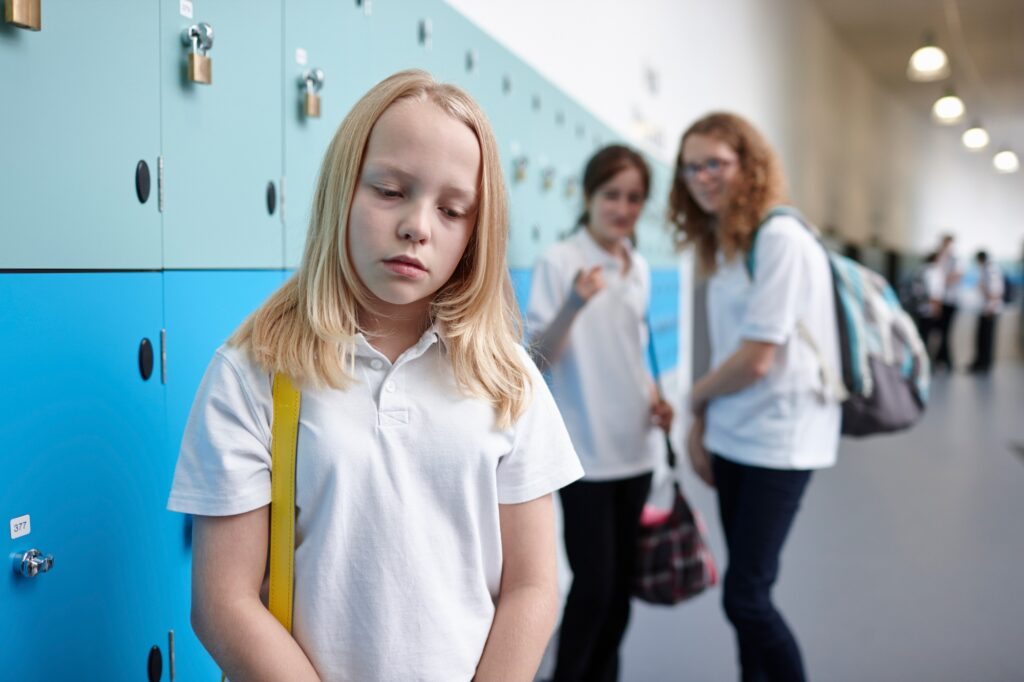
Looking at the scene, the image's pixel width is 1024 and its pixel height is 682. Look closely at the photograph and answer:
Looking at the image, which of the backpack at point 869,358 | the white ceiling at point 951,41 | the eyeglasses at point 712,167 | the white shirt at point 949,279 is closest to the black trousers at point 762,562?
the backpack at point 869,358

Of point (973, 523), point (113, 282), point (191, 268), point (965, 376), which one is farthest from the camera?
point (965, 376)

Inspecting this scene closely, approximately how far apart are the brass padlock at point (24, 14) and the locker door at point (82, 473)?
0.28 m

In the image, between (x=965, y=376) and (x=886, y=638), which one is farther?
(x=965, y=376)

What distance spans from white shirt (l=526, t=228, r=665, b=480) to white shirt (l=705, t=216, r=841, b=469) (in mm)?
211

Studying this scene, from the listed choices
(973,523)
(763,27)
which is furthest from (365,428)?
(763,27)

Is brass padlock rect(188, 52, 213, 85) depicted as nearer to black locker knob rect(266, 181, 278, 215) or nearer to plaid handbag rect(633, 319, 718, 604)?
black locker knob rect(266, 181, 278, 215)

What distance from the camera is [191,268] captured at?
4.46 feet

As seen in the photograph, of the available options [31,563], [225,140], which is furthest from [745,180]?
[31,563]

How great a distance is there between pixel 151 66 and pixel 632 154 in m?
1.27

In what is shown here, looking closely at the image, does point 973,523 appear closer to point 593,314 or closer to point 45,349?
point 593,314

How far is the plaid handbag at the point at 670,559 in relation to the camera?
218 centimetres

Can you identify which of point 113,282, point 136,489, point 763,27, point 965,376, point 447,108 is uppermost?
point 763,27

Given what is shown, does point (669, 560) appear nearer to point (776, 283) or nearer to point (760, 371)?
point (760, 371)

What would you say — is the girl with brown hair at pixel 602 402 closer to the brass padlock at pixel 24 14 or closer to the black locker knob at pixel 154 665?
the black locker knob at pixel 154 665
